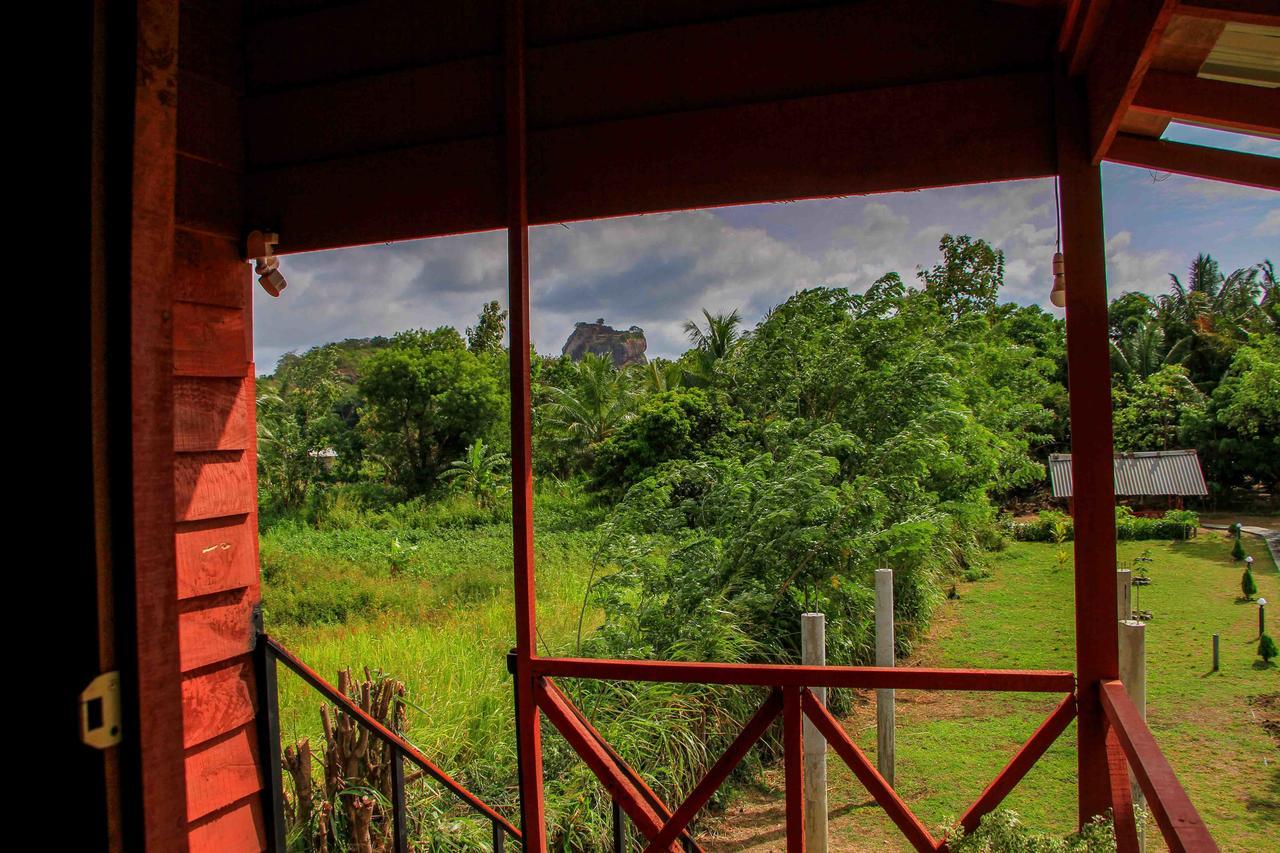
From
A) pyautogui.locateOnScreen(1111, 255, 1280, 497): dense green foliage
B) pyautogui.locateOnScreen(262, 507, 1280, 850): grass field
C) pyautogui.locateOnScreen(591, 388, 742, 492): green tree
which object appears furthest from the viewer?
pyautogui.locateOnScreen(1111, 255, 1280, 497): dense green foliage

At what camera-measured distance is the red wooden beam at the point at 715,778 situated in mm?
1724

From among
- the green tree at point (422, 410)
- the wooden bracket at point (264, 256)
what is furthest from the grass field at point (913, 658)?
the green tree at point (422, 410)

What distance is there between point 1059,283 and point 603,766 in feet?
5.06

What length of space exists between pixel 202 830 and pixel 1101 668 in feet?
6.88

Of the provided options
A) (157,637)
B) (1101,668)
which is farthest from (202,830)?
(1101,668)

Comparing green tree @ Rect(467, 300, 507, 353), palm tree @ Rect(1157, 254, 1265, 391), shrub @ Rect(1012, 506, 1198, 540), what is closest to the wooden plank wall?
shrub @ Rect(1012, 506, 1198, 540)

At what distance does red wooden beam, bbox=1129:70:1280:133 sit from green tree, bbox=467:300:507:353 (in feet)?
43.5

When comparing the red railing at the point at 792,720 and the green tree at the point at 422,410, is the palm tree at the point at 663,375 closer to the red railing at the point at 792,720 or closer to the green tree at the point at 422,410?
the green tree at the point at 422,410

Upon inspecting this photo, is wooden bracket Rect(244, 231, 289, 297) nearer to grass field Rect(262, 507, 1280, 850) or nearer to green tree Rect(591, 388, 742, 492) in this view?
grass field Rect(262, 507, 1280, 850)

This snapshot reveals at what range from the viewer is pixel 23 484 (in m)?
0.58

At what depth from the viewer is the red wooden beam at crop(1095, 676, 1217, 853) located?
1062 mm

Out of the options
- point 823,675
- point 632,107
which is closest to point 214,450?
point 632,107

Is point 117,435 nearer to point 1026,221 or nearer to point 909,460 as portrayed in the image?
point 909,460

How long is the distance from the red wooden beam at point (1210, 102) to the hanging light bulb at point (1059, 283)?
33cm
